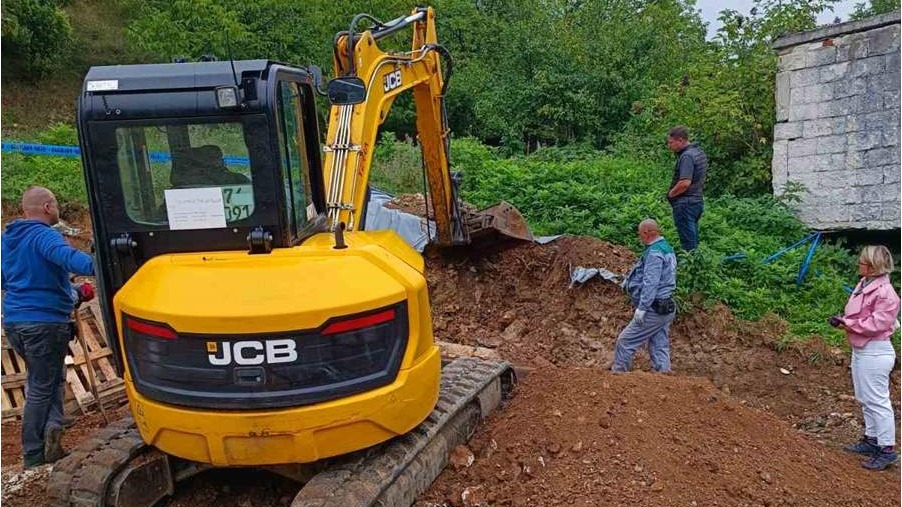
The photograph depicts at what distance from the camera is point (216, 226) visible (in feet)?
11.1

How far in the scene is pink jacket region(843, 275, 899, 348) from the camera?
4523mm

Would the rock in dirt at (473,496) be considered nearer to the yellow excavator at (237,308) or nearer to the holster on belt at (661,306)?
the yellow excavator at (237,308)

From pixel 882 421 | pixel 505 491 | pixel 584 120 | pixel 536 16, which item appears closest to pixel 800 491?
pixel 882 421

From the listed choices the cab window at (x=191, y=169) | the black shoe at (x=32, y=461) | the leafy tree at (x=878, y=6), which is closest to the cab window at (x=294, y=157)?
the cab window at (x=191, y=169)

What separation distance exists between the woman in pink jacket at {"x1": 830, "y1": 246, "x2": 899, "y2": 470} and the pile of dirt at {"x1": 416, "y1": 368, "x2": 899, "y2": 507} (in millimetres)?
203

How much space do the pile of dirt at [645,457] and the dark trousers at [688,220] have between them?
271 centimetres

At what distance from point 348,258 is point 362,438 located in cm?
83

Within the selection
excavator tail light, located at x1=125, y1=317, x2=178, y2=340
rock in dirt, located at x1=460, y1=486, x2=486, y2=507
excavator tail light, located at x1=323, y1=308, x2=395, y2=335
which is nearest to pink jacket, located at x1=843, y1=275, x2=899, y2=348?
rock in dirt, located at x1=460, y1=486, x2=486, y2=507

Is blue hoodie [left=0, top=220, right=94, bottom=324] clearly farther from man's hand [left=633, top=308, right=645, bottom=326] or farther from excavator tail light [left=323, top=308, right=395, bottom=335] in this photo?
man's hand [left=633, top=308, right=645, bottom=326]

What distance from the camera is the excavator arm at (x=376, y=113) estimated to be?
4145 millimetres

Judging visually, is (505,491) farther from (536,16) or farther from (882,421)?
(536,16)

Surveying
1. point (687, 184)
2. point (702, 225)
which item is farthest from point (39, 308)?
point (702, 225)

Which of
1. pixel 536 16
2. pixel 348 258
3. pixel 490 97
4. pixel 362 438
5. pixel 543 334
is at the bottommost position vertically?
pixel 543 334

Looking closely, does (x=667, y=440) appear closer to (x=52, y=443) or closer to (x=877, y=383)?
(x=877, y=383)
